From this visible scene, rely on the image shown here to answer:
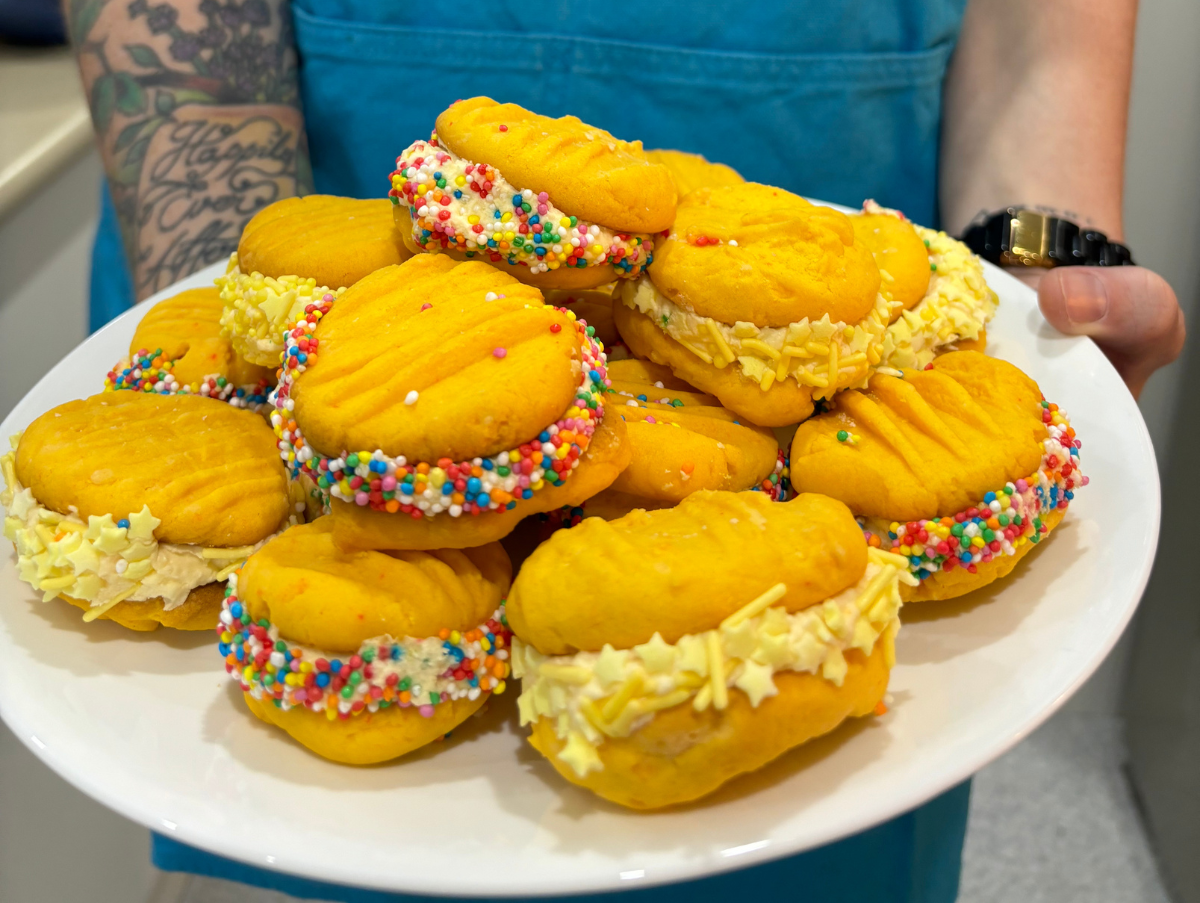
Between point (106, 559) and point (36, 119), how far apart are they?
6.85 feet

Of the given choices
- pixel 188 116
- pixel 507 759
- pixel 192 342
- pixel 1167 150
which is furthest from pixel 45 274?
pixel 1167 150

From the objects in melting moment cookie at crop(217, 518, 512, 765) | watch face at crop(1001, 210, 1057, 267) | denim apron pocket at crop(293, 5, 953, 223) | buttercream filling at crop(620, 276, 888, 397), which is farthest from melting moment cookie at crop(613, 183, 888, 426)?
denim apron pocket at crop(293, 5, 953, 223)

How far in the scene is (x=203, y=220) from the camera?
180cm

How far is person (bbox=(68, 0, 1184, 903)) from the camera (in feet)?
5.47

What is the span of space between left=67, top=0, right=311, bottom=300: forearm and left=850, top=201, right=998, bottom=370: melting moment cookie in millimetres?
1107

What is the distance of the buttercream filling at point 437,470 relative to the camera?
0.83 m

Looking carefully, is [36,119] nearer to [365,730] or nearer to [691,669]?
[365,730]

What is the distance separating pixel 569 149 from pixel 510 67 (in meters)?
0.75

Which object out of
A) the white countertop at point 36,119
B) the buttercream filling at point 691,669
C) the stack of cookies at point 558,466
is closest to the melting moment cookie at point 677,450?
the stack of cookies at point 558,466

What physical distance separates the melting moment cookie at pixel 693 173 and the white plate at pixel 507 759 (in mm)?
610

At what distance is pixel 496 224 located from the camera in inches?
39.2

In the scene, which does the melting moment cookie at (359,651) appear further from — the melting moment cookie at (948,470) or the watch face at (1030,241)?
the watch face at (1030,241)

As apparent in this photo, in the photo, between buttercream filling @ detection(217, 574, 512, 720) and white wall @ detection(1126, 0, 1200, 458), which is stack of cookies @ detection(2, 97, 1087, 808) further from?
white wall @ detection(1126, 0, 1200, 458)

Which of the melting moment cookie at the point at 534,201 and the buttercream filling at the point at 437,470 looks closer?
the buttercream filling at the point at 437,470
